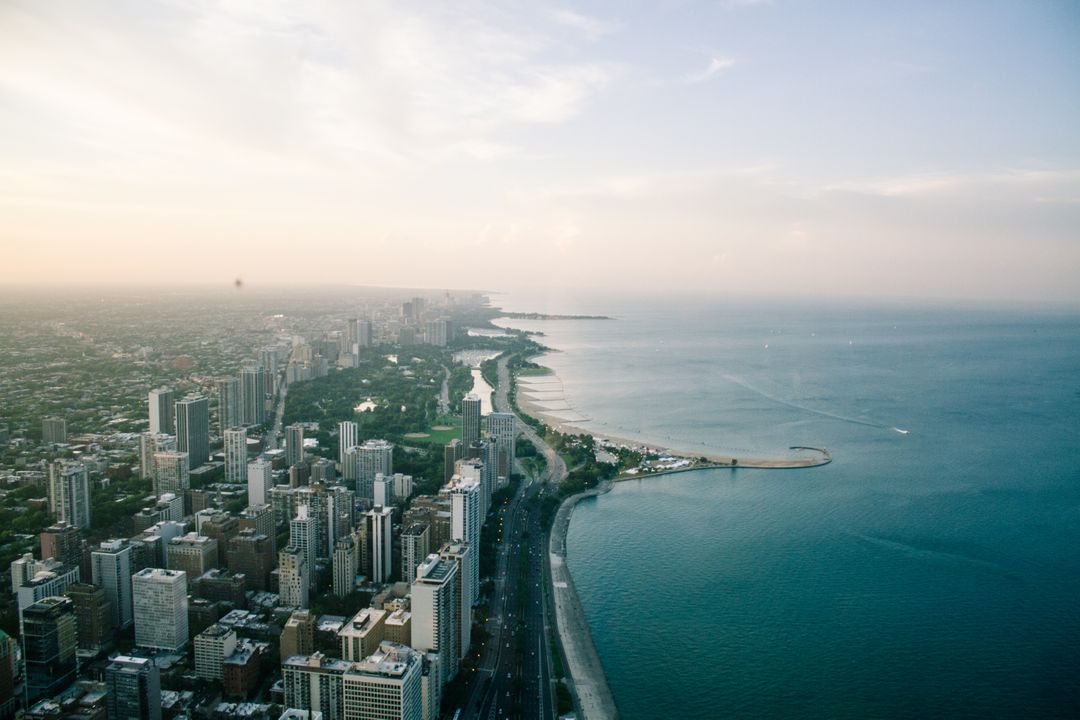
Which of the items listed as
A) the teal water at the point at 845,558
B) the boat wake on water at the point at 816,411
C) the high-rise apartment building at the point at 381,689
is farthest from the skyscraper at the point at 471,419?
the boat wake on water at the point at 816,411

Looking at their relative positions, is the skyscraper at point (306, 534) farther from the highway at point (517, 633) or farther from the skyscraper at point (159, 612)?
the highway at point (517, 633)

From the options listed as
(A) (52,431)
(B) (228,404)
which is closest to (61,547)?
(A) (52,431)

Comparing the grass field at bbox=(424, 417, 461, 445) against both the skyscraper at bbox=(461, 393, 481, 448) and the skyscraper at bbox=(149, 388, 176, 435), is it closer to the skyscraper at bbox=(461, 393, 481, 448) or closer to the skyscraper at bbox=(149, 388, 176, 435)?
the skyscraper at bbox=(461, 393, 481, 448)

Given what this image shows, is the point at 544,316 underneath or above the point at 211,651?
above

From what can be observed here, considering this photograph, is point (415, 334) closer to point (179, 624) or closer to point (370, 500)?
point (370, 500)

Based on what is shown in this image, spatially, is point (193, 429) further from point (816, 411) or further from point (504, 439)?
point (816, 411)

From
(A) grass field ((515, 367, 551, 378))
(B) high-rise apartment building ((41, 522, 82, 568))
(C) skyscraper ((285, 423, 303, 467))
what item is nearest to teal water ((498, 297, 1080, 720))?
(A) grass field ((515, 367, 551, 378))
